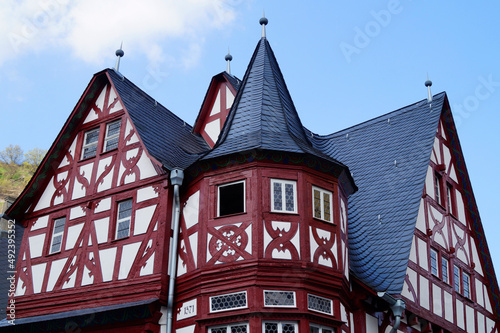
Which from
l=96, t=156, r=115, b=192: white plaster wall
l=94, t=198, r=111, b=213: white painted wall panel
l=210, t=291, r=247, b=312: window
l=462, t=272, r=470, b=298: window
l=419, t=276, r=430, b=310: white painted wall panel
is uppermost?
l=96, t=156, r=115, b=192: white plaster wall

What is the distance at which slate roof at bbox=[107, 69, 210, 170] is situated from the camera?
57.0 feet

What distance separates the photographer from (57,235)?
1825cm

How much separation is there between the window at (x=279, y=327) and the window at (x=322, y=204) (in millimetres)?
2599

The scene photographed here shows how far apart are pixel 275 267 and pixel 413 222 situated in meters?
5.06

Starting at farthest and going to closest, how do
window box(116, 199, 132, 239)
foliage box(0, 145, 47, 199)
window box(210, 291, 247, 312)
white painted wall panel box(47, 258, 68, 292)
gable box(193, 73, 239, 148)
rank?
foliage box(0, 145, 47, 199)
gable box(193, 73, 239, 148)
white painted wall panel box(47, 258, 68, 292)
window box(116, 199, 132, 239)
window box(210, 291, 247, 312)

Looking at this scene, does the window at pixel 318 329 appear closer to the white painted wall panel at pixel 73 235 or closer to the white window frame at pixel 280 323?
the white window frame at pixel 280 323

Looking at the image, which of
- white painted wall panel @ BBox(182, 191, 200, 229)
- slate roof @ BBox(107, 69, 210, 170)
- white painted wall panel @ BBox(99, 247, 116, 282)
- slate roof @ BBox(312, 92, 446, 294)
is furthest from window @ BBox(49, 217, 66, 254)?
slate roof @ BBox(312, 92, 446, 294)

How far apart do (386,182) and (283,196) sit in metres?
5.56

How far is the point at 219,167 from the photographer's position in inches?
618

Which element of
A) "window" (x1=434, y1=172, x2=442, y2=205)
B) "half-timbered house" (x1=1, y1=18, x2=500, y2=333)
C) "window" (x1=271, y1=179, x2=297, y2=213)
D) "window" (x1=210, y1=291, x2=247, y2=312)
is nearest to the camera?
"window" (x1=210, y1=291, x2=247, y2=312)

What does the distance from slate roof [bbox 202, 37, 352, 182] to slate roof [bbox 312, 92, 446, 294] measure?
2.83 m

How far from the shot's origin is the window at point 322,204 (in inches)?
607

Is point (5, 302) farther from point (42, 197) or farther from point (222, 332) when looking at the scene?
point (222, 332)

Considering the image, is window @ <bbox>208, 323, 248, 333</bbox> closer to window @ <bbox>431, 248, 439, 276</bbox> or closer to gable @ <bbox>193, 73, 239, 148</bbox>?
window @ <bbox>431, 248, 439, 276</bbox>
